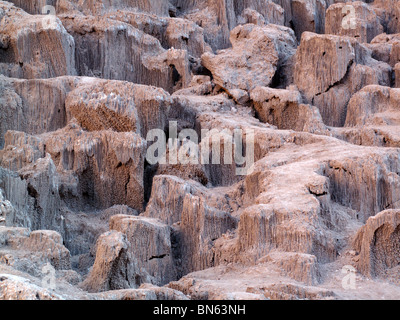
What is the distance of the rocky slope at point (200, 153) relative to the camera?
12.8m

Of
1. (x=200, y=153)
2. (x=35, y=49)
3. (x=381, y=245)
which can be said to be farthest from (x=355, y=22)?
(x=381, y=245)

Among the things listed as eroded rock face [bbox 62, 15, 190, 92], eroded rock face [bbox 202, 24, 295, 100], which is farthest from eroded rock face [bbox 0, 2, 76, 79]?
eroded rock face [bbox 202, 24, 295, 100]

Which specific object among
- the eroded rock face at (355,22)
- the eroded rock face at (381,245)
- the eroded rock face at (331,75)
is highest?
the eroded rock face at (355,22)

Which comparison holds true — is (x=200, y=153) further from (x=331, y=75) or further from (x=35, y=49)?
(x=35, y=49)

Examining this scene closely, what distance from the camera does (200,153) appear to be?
1780cm

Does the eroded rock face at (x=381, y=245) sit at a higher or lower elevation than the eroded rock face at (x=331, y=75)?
lower

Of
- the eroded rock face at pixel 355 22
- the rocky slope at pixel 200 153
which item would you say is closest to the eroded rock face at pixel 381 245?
the rocky slope at pixel 200 153

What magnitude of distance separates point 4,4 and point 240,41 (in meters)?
6.74

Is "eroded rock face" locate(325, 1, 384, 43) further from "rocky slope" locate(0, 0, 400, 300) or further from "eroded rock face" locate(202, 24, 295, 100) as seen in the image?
"eroded rock face" locate(202, 24, 295, 100)

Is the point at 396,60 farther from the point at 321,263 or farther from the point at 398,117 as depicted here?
the point at 321,263

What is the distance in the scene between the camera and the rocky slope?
42.1ft

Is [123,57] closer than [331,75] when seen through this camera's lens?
No

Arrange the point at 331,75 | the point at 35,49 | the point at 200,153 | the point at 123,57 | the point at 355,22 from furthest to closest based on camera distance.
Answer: the point at 355,22 < the point at 123,57 < the point at 331,75 < the point at 35,49 < the point at 200,153

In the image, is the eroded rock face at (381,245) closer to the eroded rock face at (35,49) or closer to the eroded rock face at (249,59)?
the eroded rock face at (249,59)
